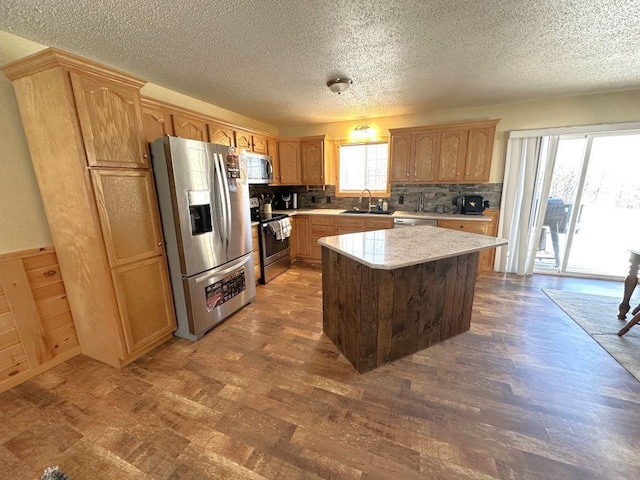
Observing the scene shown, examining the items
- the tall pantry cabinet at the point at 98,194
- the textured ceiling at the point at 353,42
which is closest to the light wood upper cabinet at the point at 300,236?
the textured ceiling at the point at 353,42

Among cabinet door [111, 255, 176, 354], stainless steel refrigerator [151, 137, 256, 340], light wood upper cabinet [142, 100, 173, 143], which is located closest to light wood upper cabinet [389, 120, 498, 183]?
stainless steel refrigerator [151, 137, 256, 340]

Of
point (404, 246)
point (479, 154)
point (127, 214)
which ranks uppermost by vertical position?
point (479, 154)

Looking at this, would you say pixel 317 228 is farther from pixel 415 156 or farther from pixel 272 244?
pixel 415 156

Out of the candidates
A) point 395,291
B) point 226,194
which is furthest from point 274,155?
point 395,291

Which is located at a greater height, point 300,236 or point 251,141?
point 251,141

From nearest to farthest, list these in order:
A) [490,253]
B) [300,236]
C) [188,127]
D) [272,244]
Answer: [188,127], [272,244], [490,253], [300,236]

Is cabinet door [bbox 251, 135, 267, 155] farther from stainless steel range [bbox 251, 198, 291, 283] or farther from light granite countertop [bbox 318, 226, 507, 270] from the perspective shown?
light granite countertop [bbox 318, 226, 507, 270]

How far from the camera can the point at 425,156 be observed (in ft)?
12.8

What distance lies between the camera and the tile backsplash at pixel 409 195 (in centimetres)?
396

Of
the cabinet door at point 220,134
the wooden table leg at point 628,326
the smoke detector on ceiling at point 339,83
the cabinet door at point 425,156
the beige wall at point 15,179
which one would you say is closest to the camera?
the beige wall at point 15,179

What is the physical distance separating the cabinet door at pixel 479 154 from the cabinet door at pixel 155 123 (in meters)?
3.92

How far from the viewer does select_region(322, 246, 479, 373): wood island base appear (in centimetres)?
184

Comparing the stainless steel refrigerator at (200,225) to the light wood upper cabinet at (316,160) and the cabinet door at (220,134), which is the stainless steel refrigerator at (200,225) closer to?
the cabinet door at (220,134)

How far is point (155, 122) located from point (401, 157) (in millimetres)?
3334
